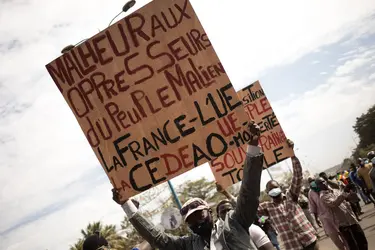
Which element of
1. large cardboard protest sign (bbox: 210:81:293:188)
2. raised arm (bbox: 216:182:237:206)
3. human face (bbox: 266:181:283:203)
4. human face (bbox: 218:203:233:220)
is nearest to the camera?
human face (bbox: 218:203:233:220)

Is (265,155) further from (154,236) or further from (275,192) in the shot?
(154,236)

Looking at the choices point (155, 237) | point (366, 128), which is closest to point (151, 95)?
point (155, 237)

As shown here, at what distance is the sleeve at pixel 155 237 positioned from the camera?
310cm

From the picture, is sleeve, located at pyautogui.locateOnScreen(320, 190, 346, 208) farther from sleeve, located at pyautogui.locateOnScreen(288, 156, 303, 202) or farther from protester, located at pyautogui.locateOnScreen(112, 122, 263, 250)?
protester, located at pyautogui.locateOnScreen(112, 122, 263, 250)

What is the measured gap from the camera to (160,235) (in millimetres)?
3121

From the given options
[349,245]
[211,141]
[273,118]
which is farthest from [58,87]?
[349,245]

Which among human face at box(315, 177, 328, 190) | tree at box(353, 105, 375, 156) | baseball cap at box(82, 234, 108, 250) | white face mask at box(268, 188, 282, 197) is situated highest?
baseball cap at box(82, 234, 108, 250)

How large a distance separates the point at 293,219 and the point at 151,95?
3006 millimetres

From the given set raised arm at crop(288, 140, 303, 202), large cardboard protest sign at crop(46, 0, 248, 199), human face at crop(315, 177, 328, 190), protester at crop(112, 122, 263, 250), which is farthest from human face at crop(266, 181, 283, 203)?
protester at crop(112, 122, 263, 250)

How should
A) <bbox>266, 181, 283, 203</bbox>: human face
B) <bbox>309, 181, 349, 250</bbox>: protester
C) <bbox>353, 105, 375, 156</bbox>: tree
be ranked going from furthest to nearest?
1. <bbox>353, 105, 375, 156</bbox>: tree
2. <bbox>309, 181, 349, 250</bbox>: protester
3. <bbox>266, 181, 283, 203</bbox>: human face

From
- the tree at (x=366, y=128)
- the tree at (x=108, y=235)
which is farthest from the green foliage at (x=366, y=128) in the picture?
the tree at (x=108, y=235)

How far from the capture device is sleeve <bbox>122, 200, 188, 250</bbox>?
10.2ft

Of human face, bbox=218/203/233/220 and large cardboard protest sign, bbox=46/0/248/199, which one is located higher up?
large cardboard protest sign, bbox=46/0/248/199

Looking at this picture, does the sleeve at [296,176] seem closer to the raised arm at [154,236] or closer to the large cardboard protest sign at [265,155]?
the large cardboard protest sign at [265,155]
